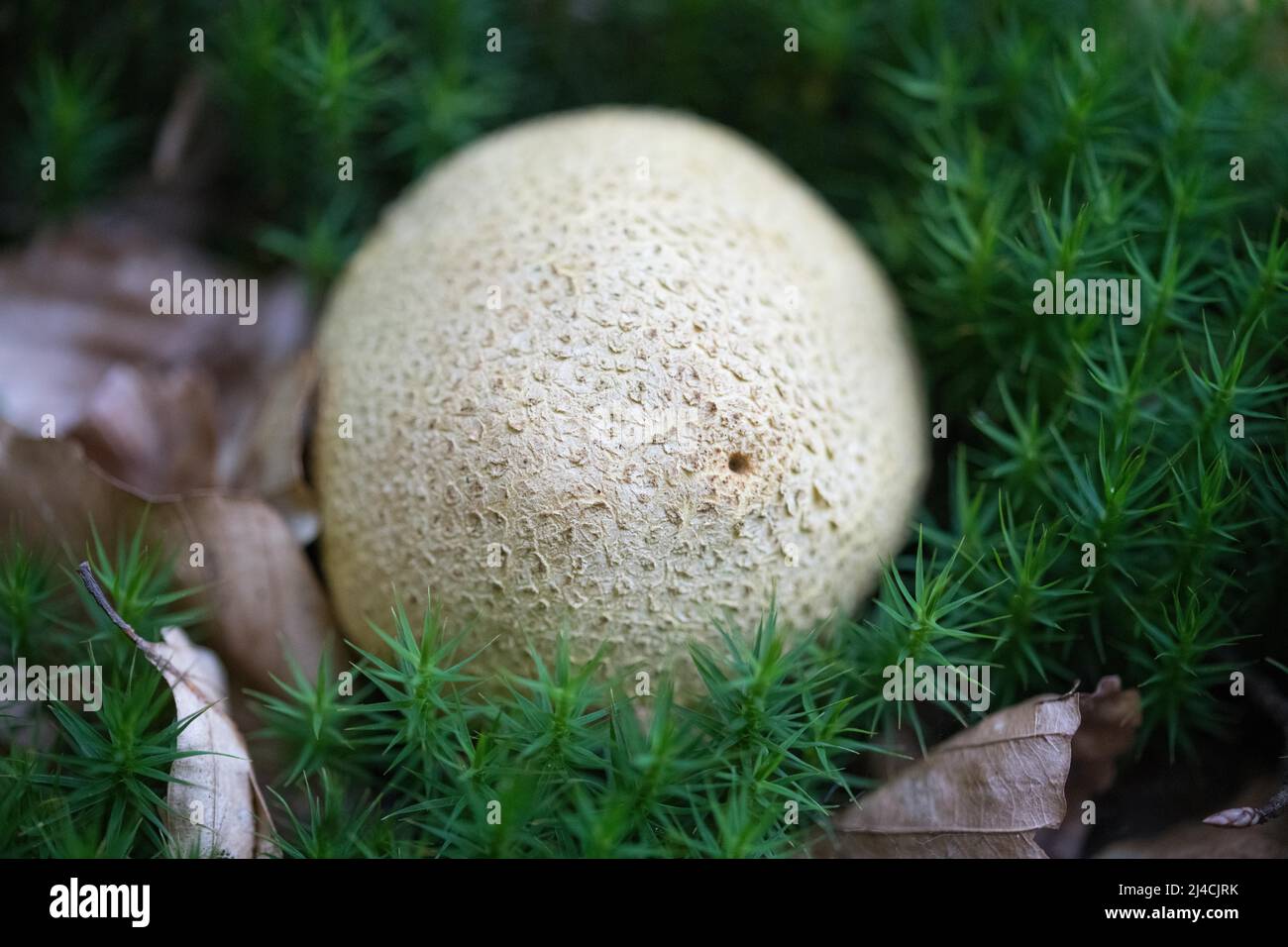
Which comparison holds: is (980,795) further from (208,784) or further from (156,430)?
(156,430)

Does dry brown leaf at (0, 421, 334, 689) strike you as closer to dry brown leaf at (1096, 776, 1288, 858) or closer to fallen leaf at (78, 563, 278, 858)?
fallen leaf at (78, 563, 278, 858)

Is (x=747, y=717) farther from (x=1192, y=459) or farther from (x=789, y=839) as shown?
(x=1192, y=459)

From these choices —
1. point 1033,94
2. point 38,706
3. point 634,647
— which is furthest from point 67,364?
point 1033,94

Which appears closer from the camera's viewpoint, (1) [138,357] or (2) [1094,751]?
(2) [1094,751]

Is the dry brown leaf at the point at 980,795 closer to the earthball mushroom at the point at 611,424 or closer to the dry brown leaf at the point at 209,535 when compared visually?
the earthball mushroom at the point at 611,424

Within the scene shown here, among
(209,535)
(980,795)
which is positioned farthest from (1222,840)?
(209,535)

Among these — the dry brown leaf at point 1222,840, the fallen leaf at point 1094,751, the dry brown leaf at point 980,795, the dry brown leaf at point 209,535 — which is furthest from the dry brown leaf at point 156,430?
the dry brown leaf at point 1222,840

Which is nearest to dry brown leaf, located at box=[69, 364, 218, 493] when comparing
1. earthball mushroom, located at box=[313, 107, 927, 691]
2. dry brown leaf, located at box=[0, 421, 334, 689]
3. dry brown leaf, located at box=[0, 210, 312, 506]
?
dry brown leaf, located at box=[0, 210, 312, 506]
